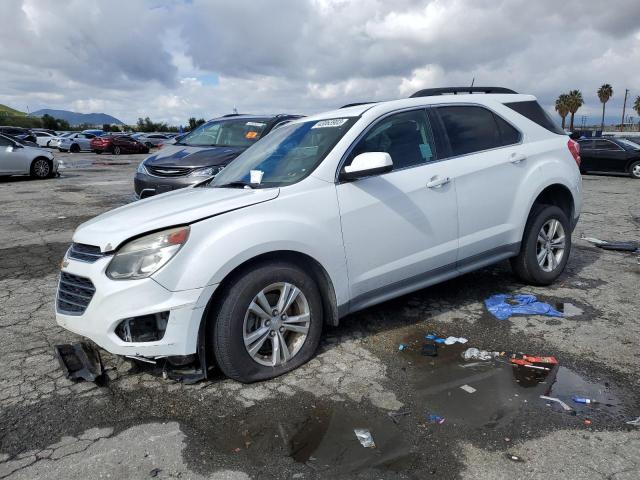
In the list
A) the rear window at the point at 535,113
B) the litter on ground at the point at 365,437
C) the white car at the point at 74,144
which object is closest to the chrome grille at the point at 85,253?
the litter on ground at the point at 365,437

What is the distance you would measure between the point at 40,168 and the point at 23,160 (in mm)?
697

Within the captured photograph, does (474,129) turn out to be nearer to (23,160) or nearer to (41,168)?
(23,160)

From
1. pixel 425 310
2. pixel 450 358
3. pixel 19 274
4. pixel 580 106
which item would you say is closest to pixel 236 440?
pixel 450 358

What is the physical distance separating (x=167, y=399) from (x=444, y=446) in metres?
1.69

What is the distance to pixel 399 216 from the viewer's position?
12.7 feet

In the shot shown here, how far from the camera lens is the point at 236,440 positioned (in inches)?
110

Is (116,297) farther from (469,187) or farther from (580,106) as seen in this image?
(580,106)

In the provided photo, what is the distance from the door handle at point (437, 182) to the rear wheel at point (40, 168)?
15955 mm

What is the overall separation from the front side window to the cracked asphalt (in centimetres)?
137

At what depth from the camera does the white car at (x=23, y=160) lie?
1572cm

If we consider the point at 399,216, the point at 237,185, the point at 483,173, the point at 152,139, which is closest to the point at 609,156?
the point at 483,173

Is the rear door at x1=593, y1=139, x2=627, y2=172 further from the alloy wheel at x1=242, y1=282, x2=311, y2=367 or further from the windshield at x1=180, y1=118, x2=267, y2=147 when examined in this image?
the alloy wheel at x1=242, y1=282, x2=311, y2=367

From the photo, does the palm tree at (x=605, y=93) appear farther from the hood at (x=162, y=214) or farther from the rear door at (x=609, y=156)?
the hood at (x=162, y=214)

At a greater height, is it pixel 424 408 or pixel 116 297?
pixel 116 297
